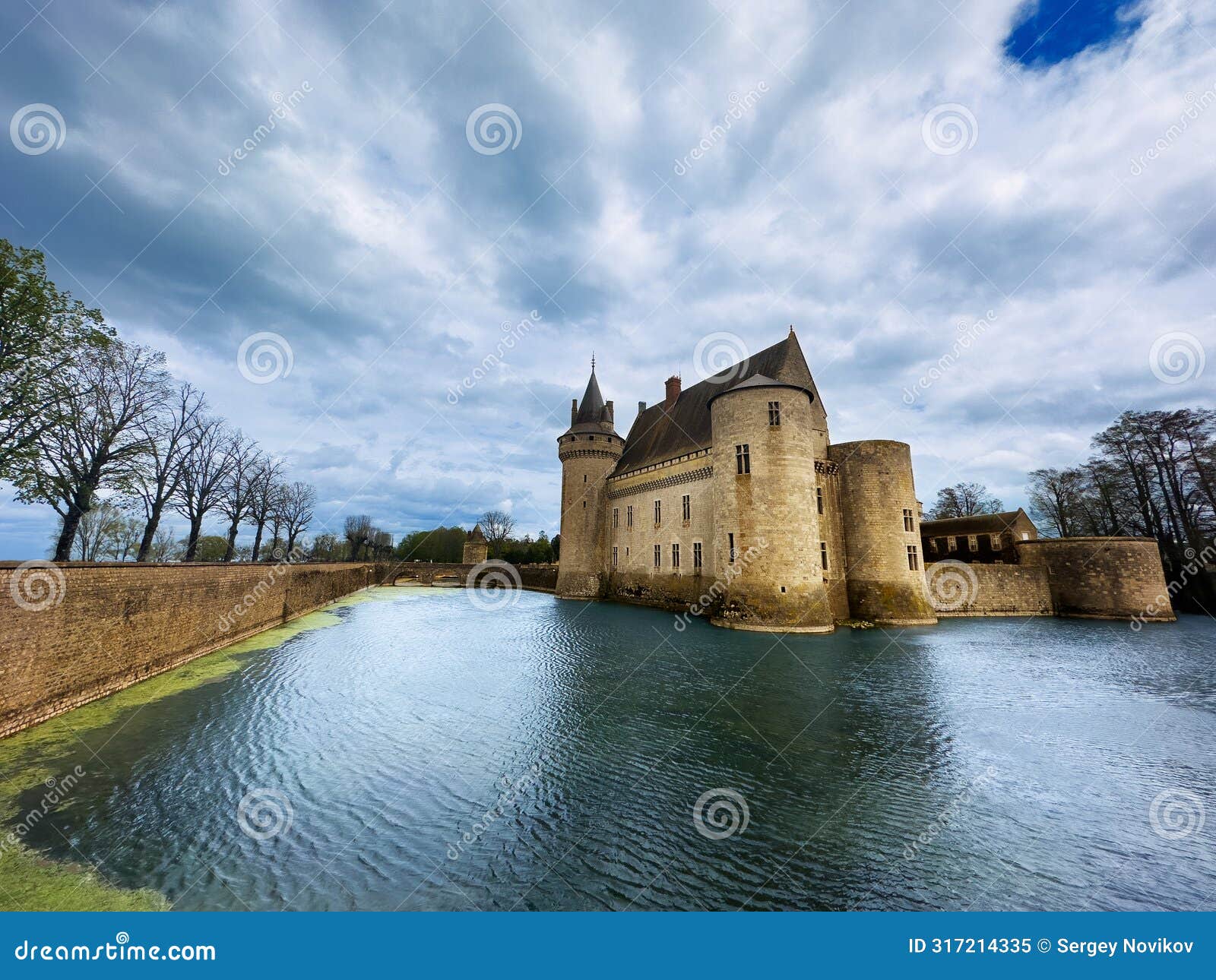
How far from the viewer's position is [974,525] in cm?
3281

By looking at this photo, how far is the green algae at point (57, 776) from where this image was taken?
4.05 m

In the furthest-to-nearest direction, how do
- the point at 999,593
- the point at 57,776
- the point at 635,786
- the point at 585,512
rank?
the point at 585,512 → the point at 999,593 → the point at 635,786 → the point at 57,776

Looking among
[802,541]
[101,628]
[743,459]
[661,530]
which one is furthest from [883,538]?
[101,628]

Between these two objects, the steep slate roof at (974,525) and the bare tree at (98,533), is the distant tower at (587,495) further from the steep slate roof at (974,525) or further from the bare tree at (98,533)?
the bare tree at (98,533)

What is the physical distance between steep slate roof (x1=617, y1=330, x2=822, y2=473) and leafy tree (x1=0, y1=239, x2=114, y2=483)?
78.0 feet

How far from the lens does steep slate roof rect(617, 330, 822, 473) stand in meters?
25.7

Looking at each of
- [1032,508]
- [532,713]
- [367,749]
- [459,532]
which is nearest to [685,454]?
[532,713]

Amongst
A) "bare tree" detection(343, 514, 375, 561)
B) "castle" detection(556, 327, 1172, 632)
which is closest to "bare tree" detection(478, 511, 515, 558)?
"bare tree" detection(343, 514, 375, 561)

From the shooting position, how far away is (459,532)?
86438mm

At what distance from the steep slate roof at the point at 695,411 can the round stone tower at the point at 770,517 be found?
1.70 m

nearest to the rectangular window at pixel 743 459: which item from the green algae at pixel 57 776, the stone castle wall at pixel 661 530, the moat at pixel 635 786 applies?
the stone castle wall at pixel 661 530

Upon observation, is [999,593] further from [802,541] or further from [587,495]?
[587,495]

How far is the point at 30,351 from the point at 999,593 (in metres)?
41.4

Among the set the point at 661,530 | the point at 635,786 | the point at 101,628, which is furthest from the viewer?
the point at 661,530
